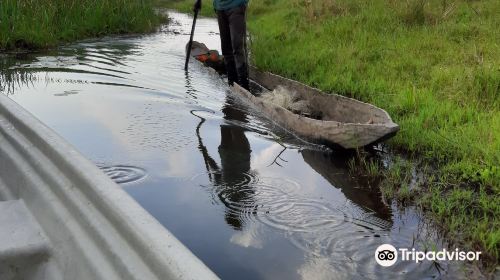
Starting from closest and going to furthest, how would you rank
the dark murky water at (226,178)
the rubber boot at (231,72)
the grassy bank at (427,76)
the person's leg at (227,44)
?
1. the dark murky water at (226,178)
2. the grassy bank at (427,76)
3. the person's leg at (227,44)
4. the rubber boot at (231,72)

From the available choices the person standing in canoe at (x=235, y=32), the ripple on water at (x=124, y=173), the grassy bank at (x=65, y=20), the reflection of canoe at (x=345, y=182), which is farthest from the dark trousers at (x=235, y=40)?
the grassy bank at (x=65, y=20)

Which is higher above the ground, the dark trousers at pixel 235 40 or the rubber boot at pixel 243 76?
the dark trousers at pixel 235 40

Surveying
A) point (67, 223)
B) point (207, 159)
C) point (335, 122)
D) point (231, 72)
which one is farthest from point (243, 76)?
point (67, 223)

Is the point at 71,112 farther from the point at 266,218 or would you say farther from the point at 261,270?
the point at 261,270

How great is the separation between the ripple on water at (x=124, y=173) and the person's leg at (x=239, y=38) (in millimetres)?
3135

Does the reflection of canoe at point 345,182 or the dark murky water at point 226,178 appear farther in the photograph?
the reflection of canoe at point 345,182

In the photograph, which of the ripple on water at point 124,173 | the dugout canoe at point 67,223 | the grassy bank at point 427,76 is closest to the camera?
the dugout canoe at point 67,223

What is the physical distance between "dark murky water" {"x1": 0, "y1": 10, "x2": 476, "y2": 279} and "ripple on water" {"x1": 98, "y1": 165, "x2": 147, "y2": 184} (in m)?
0.02

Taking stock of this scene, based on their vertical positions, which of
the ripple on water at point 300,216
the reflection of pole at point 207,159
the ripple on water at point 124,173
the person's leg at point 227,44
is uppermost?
the person's leg at point 227,44

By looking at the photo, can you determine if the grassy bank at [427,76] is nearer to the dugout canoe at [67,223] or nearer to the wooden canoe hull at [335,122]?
the wooden canoe hull at [335,122]

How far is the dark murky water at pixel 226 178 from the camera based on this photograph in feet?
9.68

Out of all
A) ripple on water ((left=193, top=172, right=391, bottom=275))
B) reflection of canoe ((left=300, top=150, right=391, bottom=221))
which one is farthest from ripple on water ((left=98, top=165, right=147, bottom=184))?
reflection of canoe ((left=300, top=150, right=391, bottom=221))

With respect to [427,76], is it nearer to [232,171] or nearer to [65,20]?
[232,171]

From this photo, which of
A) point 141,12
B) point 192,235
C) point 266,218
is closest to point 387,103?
point 266,218
